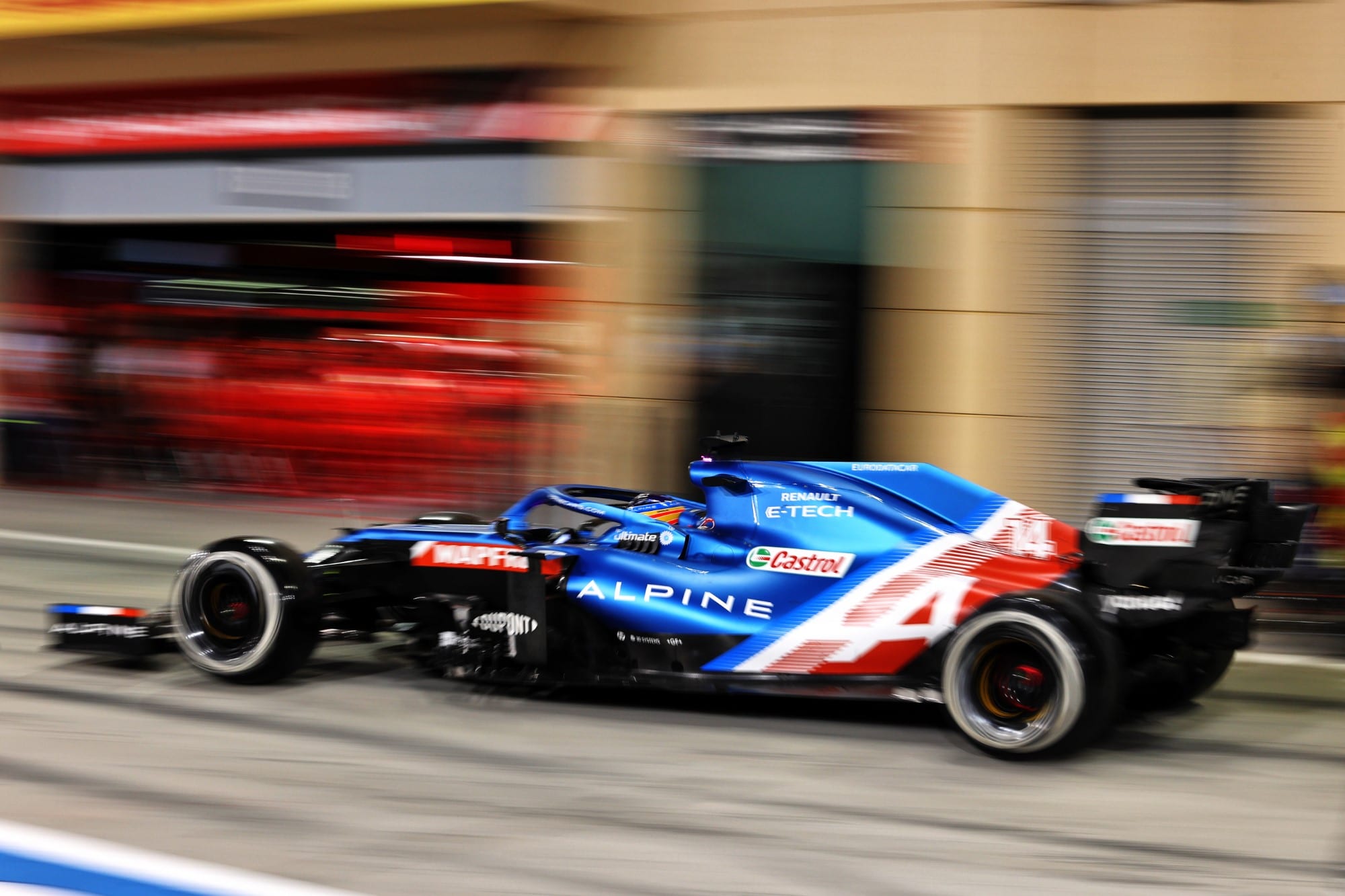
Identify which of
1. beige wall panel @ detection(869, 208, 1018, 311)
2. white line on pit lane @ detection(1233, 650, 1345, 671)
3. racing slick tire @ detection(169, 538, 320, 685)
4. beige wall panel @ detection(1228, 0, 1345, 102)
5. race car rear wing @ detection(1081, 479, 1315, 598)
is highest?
beige wall panel @ detection(1228, 0, 1345, 102)

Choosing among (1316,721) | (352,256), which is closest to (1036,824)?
(1316,721)

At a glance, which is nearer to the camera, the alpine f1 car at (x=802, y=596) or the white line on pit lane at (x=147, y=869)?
the white line on pit lane at (x=147, y=869)

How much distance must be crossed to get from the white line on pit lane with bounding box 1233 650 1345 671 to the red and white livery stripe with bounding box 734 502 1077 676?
198 centimetres

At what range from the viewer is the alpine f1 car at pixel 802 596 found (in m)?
5.08

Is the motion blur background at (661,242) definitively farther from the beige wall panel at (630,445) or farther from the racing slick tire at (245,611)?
the racing slick tire at (245,611)

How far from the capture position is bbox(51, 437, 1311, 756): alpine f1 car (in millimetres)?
5082

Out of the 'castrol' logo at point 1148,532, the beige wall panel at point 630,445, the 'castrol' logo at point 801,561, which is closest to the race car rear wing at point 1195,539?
the 'castrol' logo at point 1148,532

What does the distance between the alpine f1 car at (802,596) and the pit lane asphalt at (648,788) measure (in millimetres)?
196

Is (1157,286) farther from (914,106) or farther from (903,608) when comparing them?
(903,608)

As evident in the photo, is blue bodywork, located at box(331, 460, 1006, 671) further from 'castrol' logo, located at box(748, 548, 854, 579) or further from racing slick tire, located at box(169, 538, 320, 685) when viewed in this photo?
racing slick tire, located at box(169, 538, 320, 685)

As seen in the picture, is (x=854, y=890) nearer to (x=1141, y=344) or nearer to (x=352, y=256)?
(x=1141, y=344)

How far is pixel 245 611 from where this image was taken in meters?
6.17

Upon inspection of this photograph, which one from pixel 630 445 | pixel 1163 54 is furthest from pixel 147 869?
pixel 1163 54

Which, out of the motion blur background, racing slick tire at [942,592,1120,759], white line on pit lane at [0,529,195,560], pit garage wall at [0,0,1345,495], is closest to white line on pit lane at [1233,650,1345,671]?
the motion blur background
